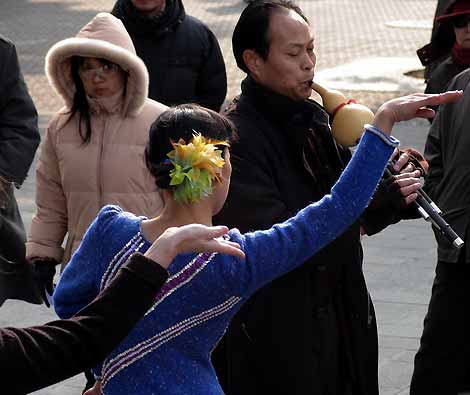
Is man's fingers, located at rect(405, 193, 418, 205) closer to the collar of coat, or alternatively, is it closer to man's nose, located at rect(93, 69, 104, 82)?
the collar of coat

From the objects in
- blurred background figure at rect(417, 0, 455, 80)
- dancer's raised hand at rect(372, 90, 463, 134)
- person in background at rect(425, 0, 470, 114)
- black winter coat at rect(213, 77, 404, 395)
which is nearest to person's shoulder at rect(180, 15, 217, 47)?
blurred background figure at rect(417, 0, 455, 80)

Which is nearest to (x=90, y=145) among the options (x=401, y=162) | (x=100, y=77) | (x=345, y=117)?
(x=100, y=77)

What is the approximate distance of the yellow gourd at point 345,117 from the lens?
13.3 feet

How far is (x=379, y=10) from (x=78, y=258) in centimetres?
2291

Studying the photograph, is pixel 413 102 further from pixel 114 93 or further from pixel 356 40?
pixel 356 40

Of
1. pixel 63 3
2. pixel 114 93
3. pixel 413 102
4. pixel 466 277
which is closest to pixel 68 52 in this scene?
pixel 114 93

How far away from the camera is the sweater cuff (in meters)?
2.60

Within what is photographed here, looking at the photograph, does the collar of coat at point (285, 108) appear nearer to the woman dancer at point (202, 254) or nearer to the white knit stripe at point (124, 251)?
the woman dancer at point (202, 254)

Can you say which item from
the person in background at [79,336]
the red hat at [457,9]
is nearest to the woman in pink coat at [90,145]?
the red hat at [457,9]

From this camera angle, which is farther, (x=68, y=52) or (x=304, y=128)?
(x=68, y=52)

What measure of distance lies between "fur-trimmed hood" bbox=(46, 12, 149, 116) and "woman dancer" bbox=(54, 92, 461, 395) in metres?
1.81

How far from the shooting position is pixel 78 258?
11.6 ft

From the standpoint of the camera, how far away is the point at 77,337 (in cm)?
253

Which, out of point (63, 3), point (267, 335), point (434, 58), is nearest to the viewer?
point (267, 335)
